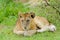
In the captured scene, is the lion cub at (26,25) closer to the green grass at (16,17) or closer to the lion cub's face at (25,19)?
the lion cub's face at (25,19)

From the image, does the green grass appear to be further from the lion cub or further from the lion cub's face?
the lion cub's face

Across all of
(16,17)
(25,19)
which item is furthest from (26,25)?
(16,17)

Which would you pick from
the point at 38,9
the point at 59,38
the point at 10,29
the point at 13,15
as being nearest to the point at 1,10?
the point at 13,15

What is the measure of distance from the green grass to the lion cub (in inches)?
5.9

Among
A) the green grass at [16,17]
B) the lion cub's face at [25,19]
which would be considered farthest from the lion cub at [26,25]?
the green grass at [16,17]

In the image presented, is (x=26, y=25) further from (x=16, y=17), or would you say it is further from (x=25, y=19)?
(x=16, y=17)

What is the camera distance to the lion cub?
876 centimetres

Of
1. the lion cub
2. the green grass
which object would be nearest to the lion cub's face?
the lion cub

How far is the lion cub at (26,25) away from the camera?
8.76 meters

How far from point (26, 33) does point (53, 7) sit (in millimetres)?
2292

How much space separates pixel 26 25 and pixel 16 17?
235 cm

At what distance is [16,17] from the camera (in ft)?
36.4

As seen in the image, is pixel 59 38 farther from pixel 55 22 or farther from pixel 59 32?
pixel 55 22

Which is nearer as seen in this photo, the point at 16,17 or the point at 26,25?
the point at 26,25
